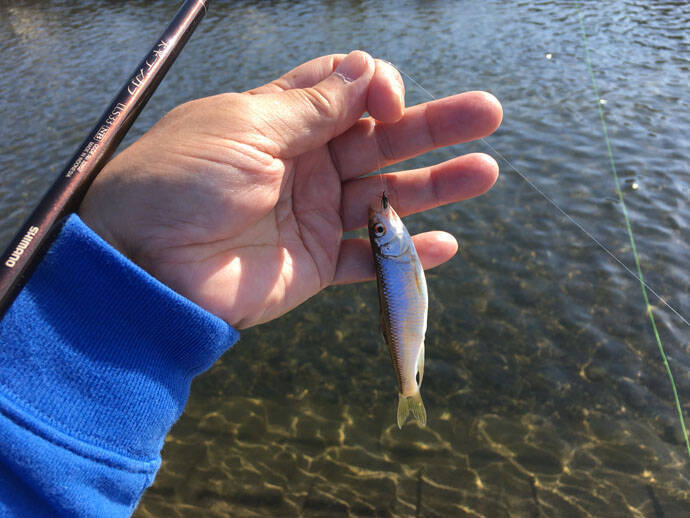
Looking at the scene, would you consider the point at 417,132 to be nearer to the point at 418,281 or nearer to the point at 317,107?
the point at 317,107

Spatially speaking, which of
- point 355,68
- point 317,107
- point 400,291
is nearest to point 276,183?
point 317,107

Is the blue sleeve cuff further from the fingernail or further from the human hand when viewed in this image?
the fingernail

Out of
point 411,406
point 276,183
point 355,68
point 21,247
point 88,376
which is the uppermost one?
point 355,68

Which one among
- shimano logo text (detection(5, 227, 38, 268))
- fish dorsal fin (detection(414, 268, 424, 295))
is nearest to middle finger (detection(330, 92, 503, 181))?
fish dorsal fin (detection(414, 268, 424, 295))

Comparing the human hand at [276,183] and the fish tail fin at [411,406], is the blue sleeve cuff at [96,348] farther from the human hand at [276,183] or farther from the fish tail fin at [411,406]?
the fish tail fin at [411,406]

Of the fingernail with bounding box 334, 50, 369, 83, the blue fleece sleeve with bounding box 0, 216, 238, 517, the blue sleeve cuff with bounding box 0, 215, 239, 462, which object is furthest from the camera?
the fingernail with bounding box 334, 50, 369, 83

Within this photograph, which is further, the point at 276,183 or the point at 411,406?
the point at 411,406
